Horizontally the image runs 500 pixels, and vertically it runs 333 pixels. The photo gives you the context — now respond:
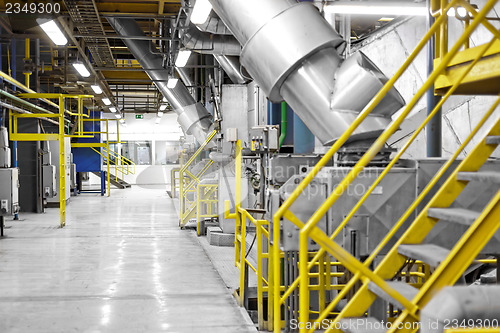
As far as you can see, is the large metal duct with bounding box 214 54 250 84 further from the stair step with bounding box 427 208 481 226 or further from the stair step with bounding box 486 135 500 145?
the stair step with bounding box 427 208 481 226

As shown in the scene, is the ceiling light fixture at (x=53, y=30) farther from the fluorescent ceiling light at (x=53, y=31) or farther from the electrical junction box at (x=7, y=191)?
the electrical junction box at (x=7, y=191)

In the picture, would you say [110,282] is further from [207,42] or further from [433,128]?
[433,128]

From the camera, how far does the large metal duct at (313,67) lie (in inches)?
161

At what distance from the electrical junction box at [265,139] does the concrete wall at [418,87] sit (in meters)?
1.65

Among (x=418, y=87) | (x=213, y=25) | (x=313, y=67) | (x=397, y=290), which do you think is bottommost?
(x=397, y=290)

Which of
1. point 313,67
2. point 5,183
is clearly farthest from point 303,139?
point 5,183

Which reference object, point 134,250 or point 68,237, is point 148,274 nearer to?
point 134,250

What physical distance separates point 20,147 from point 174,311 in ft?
41.0

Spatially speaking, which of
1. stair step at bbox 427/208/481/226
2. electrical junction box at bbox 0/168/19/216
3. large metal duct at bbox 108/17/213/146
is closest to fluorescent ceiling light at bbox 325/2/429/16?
stair step at bbox 427/208/481/226

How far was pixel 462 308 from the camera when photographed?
172cm

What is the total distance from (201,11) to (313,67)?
339 centimetres

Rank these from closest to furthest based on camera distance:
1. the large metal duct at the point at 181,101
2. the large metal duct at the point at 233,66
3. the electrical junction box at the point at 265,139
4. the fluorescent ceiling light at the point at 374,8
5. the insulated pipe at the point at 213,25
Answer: the fluorescent ceiling light at the point at 374,8, the electrical junction box at the point at 265,139, the insulated pipe at the point at 213,25, the large metal duct at the point at 233,66, the large metal duct at the point at 181,101

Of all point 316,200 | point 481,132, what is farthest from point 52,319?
point 481,132
